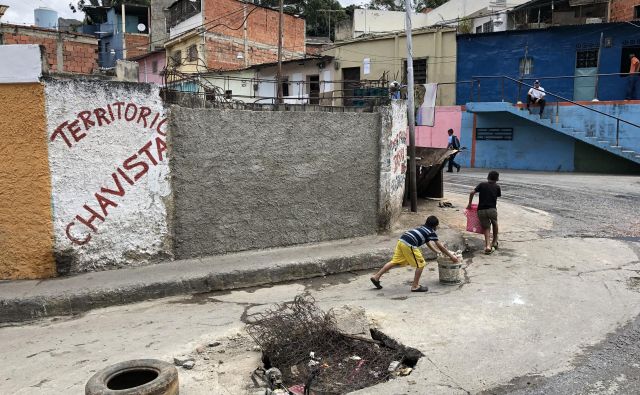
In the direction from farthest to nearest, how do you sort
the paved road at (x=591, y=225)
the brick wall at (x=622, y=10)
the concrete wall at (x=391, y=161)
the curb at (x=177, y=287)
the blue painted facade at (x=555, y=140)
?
the brick wall at (x=622, y=10) < the blue painted facade at (x=555, y=140) < the concrete wall at (x=391, y=161) < the curb at (x=177, y=287) < the paved road at (x=591, y=225)

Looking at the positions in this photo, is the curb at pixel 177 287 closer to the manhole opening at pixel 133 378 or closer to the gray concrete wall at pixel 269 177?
the gray concrete wall at pixel 269 177

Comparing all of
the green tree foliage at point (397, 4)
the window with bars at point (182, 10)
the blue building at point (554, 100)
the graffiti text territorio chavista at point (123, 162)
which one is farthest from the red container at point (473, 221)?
the green tree foliage at point (397, 4)

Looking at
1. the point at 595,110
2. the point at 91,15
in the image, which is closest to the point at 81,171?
the point at 595,110

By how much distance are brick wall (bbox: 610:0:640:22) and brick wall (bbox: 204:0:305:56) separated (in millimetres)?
18722

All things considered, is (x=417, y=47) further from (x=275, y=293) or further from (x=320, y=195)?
(x=275, y=293)

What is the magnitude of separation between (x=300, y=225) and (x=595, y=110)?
16.4 metres

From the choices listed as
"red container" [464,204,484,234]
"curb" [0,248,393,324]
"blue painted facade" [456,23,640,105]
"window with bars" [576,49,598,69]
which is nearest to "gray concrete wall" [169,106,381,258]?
"curb" [0,248,393,324]

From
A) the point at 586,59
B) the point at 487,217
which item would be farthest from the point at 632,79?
the point at 487,217

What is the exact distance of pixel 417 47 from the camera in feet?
84.0

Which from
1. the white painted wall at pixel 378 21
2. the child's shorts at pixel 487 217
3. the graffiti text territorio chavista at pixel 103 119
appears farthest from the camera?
the white painted wall at pixel 378 21

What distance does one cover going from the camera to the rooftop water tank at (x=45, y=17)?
29172 mm

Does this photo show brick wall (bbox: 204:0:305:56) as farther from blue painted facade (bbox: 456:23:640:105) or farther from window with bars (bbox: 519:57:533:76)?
window with bars (bbox: 519:57:533:76)

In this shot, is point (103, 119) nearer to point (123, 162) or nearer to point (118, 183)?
point (123, 162)

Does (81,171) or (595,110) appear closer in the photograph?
(81,171)
